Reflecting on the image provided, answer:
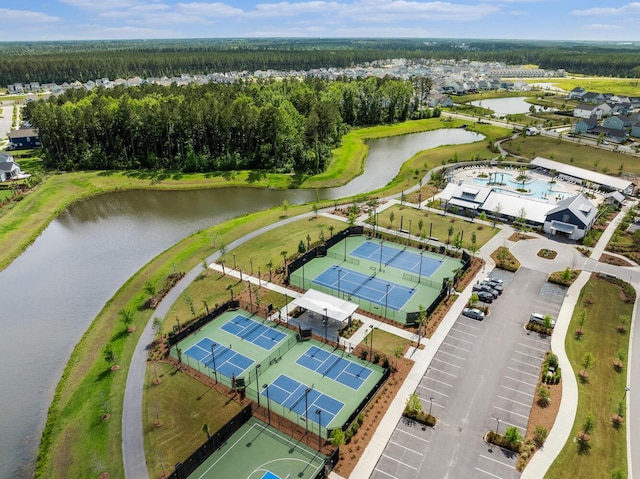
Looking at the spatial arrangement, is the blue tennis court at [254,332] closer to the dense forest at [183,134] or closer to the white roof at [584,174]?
the dense forest at [183,134]

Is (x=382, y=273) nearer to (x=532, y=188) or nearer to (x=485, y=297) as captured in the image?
(x=485, y=297)

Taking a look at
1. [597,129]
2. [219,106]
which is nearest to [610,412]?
[219,106]

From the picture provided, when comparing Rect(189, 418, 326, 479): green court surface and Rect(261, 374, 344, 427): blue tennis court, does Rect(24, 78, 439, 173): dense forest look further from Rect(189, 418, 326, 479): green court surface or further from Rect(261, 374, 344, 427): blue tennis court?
Rect(189, 418, 326, 479): green court surface

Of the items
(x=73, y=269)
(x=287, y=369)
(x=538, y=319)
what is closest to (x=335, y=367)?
(x=287, y=369)

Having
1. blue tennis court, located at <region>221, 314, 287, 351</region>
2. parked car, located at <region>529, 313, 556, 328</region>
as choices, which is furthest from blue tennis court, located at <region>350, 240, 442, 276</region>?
blue tennis court, located at <region>221, 314, 287, 351</region>

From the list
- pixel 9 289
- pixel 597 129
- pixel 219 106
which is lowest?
pixel 9 289

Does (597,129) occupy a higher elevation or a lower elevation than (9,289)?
higher

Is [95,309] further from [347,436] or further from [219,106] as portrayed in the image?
[219,106]

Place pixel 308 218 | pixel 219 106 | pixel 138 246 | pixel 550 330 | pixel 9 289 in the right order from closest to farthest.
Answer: pixel 550 330, pixel 9 289, pixel 138 246, pixel 308 218, pixel 219 106
